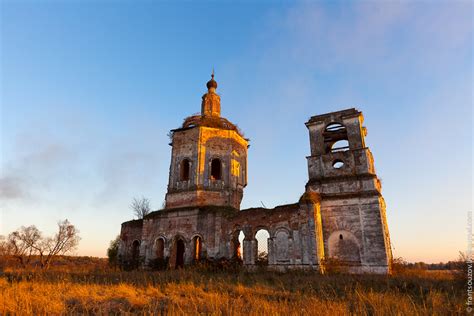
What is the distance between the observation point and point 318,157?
57.4ft

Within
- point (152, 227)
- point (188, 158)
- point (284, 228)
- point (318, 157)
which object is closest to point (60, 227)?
point (152, 227)

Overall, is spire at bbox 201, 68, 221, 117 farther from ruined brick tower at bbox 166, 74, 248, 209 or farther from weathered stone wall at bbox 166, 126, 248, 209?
weathered stone wall at bbox 166, 126, 248, 209

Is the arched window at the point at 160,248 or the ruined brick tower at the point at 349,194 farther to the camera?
the arched window at the point at 160,248

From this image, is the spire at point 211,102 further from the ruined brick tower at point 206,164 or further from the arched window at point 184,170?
the arched window at point 184,170

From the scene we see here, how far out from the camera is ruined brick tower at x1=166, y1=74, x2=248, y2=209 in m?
19.8

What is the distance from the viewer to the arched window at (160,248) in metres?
19.1

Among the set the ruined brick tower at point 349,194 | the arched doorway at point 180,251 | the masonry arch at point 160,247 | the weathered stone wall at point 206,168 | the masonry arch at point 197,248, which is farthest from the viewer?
the weathered stone wall at point 206,168

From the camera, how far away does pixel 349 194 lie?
1581cm

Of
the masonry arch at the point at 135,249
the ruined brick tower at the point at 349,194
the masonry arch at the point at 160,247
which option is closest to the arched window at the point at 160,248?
the masonry arch at the point at 160,247

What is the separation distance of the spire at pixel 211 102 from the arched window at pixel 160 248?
10.5 m

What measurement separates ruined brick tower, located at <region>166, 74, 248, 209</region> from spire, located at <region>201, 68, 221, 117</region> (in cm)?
95

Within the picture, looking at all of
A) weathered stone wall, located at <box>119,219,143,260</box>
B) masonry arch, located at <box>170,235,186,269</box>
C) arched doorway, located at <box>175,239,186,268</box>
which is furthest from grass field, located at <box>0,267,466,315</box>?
weathered stone wall, located at <box>119,219,143,260</box>

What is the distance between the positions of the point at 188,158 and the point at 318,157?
9194 millimetres

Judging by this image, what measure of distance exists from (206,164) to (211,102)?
6.29 metres
